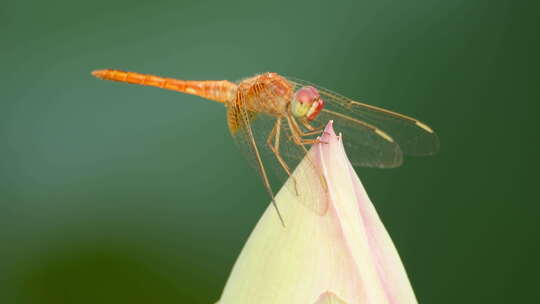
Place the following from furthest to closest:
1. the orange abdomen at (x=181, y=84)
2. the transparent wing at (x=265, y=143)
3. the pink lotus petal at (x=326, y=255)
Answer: the orange abdomen at (x=181, y=84) → the transparent wing at (x=265, y=143) → the pink lotus petal at (x=326, y=255)

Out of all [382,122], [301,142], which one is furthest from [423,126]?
[301,142]

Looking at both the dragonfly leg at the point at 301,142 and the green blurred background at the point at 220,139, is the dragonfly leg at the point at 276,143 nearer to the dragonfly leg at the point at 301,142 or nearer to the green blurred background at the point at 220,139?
the dragonfly leg at the point at 301,142

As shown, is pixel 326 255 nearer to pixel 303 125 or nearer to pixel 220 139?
pixel 303 125

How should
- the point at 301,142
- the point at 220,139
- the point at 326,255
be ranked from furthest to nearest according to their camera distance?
the point at 220,139
the point at 301,142
the point at 326,255

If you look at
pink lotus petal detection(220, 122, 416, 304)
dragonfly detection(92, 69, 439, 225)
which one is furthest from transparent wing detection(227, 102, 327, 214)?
pink lotus petal detection(220, 122, 416, 304)

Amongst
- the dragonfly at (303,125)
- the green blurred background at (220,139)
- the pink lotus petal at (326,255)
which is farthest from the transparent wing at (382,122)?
the pink lotus petal at (326,255)

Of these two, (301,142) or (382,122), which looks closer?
(301,142)

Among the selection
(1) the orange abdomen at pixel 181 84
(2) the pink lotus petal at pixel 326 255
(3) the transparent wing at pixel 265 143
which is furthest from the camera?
(1) the orange abdomen at pixel 181 84
